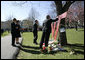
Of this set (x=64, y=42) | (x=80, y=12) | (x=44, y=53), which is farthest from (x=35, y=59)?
(x=80, y=12)

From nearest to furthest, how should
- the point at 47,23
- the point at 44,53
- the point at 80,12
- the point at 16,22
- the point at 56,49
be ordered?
the point at 44,53
the point at 56,49
the point at 47,23
the point at 16,22
the point at 80,12

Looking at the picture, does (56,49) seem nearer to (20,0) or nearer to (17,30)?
(17,30)

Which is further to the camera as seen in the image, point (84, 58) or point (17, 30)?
point (17, 30)

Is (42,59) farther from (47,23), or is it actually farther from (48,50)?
(47,23)

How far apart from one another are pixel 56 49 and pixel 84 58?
2130 millimetres

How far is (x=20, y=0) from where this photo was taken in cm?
1215

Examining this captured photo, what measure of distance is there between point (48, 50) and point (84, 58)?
7.01ft

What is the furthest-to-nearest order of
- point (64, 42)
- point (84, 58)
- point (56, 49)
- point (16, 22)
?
point (16, 22) < point (64, 42) < point (56, 49) < point (84, 58)

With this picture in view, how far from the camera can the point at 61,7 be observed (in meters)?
11.2

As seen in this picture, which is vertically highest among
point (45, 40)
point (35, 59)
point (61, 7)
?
point (61, 7)

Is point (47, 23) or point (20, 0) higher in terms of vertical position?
point (20, 0)

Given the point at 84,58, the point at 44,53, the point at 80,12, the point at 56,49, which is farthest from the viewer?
the point at 80,12

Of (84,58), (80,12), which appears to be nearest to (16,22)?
(84,58)

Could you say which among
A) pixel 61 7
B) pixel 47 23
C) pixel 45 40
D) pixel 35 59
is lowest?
pixel 35 59
